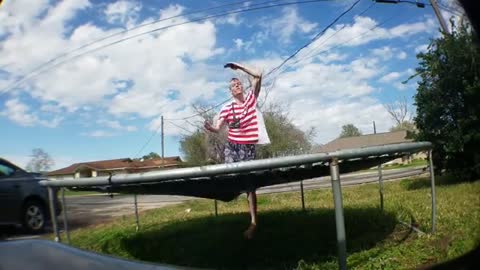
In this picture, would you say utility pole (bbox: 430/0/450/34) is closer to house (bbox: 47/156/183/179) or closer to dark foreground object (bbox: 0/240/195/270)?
dark foreground object (bbox: 0/240/195/270)

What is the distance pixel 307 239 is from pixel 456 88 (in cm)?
289

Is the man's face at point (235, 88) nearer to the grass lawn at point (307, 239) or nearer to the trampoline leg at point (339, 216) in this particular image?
→ the trampoline leg at point (339, 216)

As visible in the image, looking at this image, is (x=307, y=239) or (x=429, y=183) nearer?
(x=307, y=239)

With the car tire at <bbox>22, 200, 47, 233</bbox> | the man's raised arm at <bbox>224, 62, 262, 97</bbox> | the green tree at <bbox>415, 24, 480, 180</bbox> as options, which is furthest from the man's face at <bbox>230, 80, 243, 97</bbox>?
the car tire at <bbox>22, 200, 47, 233</bbox>

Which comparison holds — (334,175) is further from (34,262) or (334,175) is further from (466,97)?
(34,262)

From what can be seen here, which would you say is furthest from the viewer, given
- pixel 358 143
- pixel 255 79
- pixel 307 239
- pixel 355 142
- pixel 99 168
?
pixel 355 142

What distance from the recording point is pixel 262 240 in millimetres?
5473

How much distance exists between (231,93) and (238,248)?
6.76 feet

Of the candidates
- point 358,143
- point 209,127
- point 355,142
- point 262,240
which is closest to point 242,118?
point 209,127

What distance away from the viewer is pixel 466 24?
1.79m

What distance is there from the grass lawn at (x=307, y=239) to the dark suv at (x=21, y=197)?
0.46 m

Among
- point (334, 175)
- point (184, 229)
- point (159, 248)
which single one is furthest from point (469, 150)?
point (184, 229)

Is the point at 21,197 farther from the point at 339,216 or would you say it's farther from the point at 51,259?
the point at 339,216

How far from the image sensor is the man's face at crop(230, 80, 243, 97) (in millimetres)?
3936
